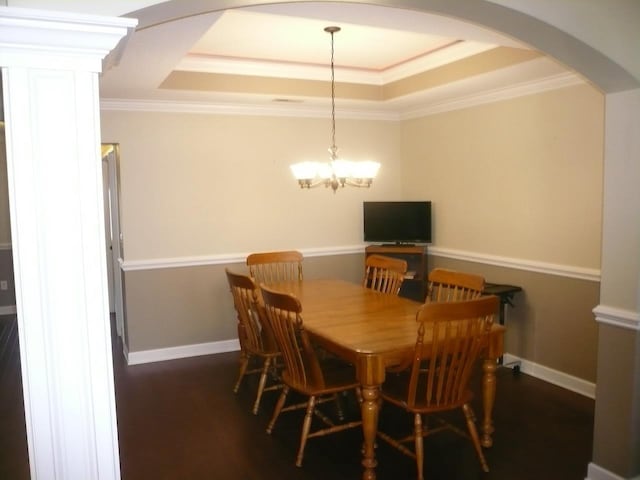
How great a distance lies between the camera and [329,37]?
148 inches

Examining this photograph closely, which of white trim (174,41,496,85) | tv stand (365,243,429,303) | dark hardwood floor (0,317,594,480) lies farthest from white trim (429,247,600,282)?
white trim (174,41,496,85)

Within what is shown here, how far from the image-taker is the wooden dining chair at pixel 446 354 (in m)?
2.59

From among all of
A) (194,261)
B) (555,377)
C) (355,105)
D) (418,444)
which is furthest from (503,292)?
(194,261)

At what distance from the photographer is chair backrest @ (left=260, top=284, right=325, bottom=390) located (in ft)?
9.55

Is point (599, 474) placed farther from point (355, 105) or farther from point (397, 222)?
point (355, 105)

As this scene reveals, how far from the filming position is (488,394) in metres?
3.16

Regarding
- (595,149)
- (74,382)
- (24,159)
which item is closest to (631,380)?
(595,149)

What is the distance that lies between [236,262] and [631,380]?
344 cm

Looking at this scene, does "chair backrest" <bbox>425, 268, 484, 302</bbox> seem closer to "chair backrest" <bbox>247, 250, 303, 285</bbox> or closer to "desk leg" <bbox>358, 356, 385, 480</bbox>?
"desk leg" <bbox>358, 356, 385, 480</bbox>

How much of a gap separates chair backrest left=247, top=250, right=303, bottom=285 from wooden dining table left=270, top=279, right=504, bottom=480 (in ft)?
2.16

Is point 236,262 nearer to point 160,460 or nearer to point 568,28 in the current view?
point 160,460

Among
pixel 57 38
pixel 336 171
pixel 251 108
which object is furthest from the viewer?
pixel 251 108

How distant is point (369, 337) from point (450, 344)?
426mm

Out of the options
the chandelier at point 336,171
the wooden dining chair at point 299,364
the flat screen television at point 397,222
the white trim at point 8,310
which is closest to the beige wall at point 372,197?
the flat screen television at point 397,222
